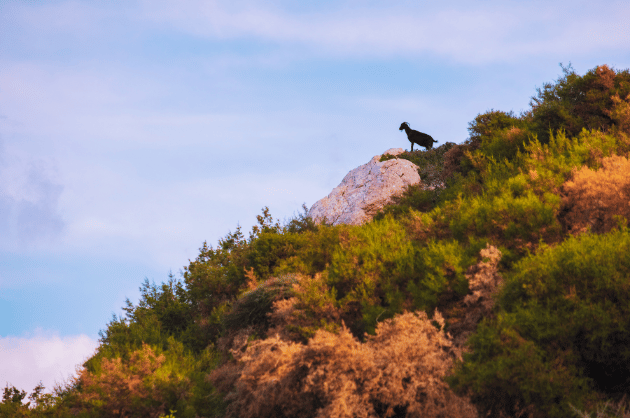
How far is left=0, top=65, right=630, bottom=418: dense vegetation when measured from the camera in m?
11.4

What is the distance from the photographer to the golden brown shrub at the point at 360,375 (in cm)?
1129

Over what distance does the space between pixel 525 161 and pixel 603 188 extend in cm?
475

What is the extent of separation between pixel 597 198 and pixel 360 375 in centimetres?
962

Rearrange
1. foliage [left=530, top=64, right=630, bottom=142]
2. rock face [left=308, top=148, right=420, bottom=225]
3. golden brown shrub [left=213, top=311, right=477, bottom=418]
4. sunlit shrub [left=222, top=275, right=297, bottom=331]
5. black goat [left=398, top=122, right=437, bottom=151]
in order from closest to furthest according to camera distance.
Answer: golden brown shrub [left=213, top=311, right=477, bottom=418], sunlit shrub [left=222, top=275, right=297, bottom=331], foliage [left=530, top=64, right=630, bottom=142], rock face [left=308, top=148, right=420, bottom=225], black goat [left=398, top=122, right=437, bottom=151]

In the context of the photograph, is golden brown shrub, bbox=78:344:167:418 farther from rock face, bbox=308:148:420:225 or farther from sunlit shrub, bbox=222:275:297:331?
rock face, bbox=308:148:420:225

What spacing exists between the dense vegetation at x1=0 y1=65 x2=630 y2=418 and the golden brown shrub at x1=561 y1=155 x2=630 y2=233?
61 mm

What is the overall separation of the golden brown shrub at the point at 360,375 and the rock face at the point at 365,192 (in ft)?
49.2

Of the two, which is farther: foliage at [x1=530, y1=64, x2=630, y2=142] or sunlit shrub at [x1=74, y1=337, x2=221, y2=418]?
foliage at [x1=530, y1=64, x2=630, y2=142]

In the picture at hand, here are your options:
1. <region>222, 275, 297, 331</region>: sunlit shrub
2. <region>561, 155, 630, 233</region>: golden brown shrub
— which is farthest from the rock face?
<region>561, 155, 630, 233</region>: golden brown shrub

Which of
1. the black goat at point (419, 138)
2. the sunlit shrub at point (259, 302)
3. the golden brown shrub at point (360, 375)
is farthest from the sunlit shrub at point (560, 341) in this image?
the black goat at point (419, 138)

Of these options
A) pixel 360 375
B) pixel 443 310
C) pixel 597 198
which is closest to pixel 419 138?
pixel 597 198

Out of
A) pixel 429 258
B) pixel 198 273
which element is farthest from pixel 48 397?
pixel 429 258

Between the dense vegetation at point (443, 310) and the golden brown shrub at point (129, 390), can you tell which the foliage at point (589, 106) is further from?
the golden brown shrub at point (129, 390)

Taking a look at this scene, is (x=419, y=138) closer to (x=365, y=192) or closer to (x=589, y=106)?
(x=365, y=192)
